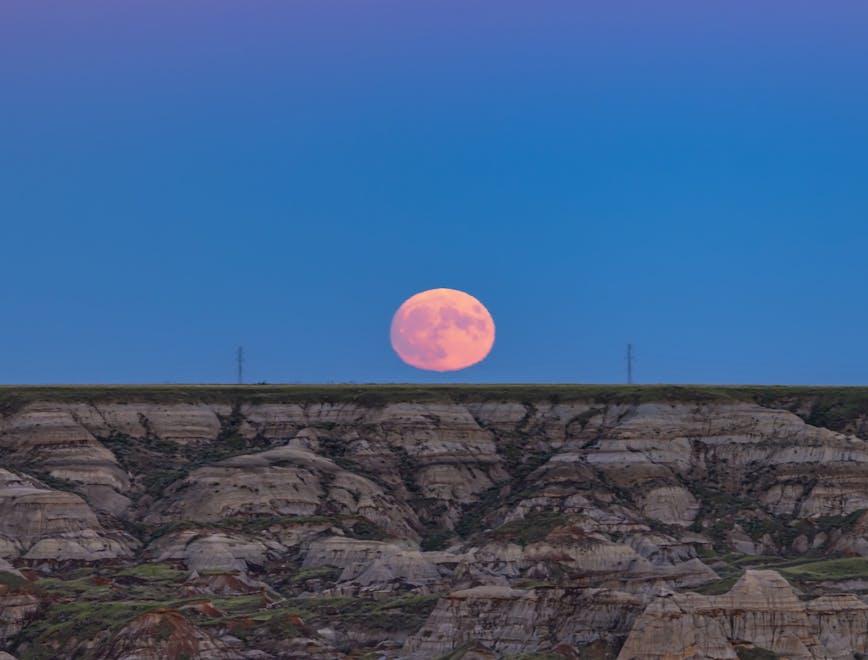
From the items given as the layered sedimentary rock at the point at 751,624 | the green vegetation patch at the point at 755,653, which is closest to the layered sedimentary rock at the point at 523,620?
the layered sedimentary rock at the point at 751,624

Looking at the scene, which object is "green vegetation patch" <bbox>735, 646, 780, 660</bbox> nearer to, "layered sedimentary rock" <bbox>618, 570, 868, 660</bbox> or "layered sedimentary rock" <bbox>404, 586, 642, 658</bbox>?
"layered sedimentary rock" <bbox>618, 570, 868, 660</bbox>

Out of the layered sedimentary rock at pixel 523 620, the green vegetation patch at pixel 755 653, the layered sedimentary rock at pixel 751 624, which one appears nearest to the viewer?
the layered sedimentary rock at pixel 751 624

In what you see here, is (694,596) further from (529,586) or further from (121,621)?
(121,621)

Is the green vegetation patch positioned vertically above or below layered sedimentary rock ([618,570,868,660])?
below

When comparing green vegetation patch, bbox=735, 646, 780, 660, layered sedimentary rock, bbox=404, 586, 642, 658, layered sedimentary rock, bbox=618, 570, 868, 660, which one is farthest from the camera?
layered sedimentary rock, bbox=404, 586, 642, 658

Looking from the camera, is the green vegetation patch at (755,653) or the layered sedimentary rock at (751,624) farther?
the green vegetation patch at (755,653)

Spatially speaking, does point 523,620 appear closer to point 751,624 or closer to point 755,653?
point 751,624

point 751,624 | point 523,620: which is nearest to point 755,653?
point 751,624

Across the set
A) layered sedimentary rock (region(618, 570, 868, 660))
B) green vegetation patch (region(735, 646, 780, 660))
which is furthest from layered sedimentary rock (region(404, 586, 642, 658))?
green vegetation patch (region(735, 646, 780, 660))

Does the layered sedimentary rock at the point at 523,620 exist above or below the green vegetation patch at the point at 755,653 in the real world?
above

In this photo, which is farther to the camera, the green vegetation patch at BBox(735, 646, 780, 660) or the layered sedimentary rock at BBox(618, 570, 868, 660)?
the green vegetation patch at BBox(735, 646, 780, 660)

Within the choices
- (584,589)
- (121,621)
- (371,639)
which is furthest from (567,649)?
(121,621)

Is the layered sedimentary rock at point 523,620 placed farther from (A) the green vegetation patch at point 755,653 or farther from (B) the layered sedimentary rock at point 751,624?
(A) the green vegetation patch at point 755,653

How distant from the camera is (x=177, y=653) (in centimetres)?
18375
